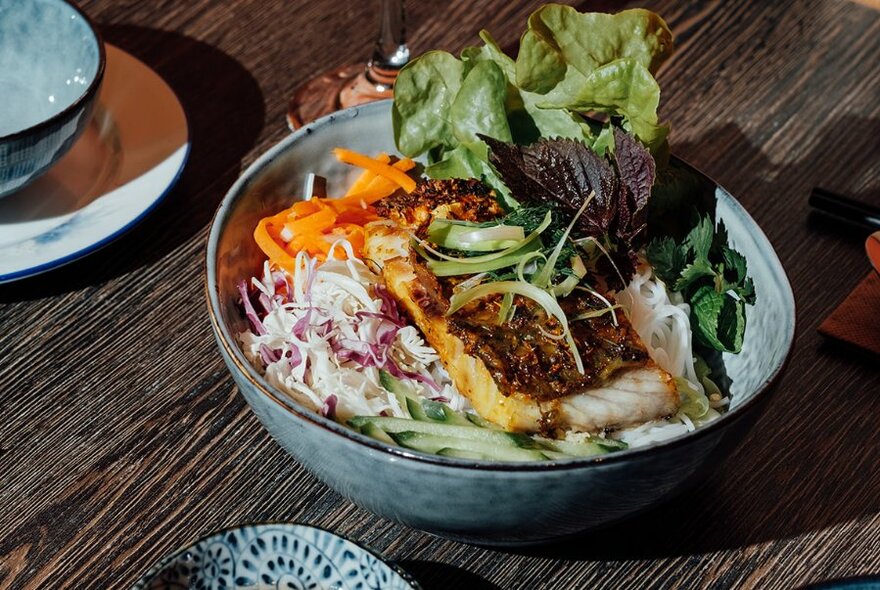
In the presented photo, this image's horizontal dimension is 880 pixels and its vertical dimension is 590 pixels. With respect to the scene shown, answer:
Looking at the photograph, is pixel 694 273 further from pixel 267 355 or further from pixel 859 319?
pixel 267 355

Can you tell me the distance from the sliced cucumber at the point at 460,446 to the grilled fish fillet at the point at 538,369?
54 millimetres

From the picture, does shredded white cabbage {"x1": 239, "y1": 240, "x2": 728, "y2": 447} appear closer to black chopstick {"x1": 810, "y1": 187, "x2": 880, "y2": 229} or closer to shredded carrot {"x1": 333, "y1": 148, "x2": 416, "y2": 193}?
shredded carrot {"x1": 333, "y1": 148, "x2": 416, "y2": 193}

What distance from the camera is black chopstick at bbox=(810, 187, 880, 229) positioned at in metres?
2.37

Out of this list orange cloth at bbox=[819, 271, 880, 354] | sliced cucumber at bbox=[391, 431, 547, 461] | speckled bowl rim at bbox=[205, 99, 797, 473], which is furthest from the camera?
orange cloth at bbox=[819, 271, 880, 354]

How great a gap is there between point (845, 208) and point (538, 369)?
117cm

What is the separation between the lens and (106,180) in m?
2.39

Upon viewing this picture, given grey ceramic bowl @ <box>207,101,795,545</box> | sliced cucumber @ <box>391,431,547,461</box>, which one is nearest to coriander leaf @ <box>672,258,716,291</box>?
grey ceramic bowl @ <box>207,101,795,545</box>

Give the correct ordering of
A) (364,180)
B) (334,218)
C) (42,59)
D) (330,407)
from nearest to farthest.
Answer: (330,407) < (334,218) < (364,180) < (42,59)

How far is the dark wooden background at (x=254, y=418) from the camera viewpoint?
5.59 feet

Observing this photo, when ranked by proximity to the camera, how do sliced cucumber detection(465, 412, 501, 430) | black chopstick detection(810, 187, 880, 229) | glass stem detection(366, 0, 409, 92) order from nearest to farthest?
sliced cucumber detection(465, 412, 501, 430)
black chopstick detection(810, 187, 880, 229)
glass stem detection(366, 0, 409, 92)

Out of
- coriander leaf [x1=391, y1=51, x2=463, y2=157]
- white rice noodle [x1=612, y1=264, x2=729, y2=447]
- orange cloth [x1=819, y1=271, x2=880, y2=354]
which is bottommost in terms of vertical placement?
orange cloth [x1=819, y1=271, x2=880, y2=354]

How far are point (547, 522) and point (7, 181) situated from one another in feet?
4.81

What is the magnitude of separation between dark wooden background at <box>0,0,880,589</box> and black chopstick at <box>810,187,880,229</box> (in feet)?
0.13

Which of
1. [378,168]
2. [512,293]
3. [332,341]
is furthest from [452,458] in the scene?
[378,168]
